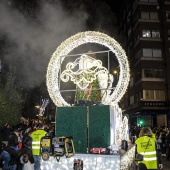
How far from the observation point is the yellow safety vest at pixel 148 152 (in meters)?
6.38

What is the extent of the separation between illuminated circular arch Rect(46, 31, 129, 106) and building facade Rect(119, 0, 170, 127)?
2880 centimetres

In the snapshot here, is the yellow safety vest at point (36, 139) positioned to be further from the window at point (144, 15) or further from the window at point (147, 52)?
the window at point (144, 15)

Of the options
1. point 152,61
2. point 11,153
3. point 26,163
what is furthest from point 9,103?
point 152,61

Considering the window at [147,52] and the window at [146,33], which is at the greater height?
the window at [146,33]

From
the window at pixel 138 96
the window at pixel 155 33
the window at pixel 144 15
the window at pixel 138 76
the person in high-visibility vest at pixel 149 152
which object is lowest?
the person in high-visibility vest at pixel 149 152

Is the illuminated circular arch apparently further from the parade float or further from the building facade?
the building facade

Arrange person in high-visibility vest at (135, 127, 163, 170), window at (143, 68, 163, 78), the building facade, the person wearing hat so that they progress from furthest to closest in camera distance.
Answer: window at (143, 68, 163, 78) < the building facade < the person wearing hat < person in high-visibility vest at (135, 127, 163, 170)

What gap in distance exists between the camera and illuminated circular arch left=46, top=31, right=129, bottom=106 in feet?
41.3

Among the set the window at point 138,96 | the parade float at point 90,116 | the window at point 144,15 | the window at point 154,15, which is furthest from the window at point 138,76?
the parade float at point 90,116

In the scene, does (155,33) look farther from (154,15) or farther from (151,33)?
(154,15)

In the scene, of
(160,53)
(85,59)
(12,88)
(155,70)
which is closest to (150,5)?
(160,53)

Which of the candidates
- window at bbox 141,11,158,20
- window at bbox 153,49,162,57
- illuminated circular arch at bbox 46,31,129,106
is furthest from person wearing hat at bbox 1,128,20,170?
window at bbox 141,11,158,20

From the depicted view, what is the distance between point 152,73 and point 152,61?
203cm

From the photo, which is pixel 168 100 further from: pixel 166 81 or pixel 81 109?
pixel 81 109
